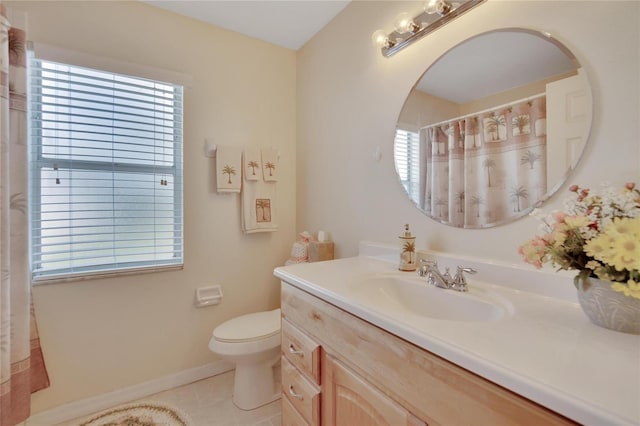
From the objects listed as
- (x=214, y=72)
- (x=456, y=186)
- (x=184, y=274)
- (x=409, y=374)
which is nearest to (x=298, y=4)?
(x=214, y=72)

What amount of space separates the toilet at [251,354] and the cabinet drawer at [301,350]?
407 millimetres

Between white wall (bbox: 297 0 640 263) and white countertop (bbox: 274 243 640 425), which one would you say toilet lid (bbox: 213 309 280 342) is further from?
white countertop (bbox: 274 243 640 425)

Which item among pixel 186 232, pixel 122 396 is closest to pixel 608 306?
pixel 186 232

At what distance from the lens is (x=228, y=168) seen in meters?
1.92

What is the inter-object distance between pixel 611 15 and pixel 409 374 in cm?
112

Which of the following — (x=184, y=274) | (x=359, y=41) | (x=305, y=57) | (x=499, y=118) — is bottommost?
(x=184, y=274)

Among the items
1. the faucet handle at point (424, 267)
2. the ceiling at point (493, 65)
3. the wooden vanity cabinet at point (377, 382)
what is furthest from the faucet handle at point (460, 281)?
the ceiling at point (493, 65)

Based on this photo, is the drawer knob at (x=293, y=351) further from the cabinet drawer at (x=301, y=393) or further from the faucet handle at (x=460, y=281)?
the faucet handle at (x=460, y=281)

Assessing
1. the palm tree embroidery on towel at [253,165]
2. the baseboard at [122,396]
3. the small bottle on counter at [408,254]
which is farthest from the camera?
the palm tree embroidery on towel at [253,165]

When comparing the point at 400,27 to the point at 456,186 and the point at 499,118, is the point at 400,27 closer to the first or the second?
the point at 499,118

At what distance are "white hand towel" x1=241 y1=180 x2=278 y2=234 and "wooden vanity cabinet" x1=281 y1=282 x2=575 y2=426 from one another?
2.90 ft

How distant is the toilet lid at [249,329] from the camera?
1.58 m

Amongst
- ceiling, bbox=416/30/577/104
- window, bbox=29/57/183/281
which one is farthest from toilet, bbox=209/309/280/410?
ceiling, bbox=416/30/577/104

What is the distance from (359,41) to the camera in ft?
5.41
